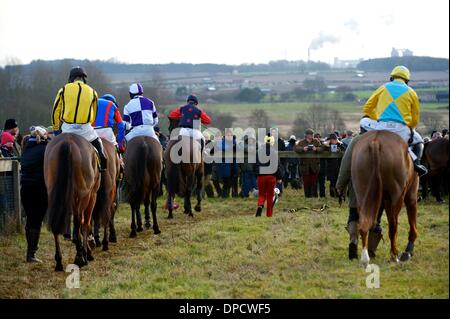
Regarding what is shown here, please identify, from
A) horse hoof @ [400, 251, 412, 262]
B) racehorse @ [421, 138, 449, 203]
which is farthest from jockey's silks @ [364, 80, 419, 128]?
racehorse @ [421, 138, 449, 203]

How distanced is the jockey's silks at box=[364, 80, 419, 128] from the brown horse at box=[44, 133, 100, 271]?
3.72 metres

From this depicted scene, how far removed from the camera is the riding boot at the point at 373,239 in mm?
9836

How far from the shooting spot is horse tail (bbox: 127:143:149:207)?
41.2ft

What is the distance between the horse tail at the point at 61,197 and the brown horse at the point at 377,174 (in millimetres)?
3422

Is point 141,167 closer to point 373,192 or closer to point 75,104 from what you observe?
point 75,104

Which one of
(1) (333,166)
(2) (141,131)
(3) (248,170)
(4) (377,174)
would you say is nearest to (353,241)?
(4) (377,174)

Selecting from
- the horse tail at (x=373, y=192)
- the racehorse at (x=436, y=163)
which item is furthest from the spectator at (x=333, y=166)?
the horse tail at (x=373, y=192)

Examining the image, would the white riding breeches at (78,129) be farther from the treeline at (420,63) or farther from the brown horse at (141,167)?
the treeline at (420,63)

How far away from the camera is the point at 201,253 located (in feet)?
34.0

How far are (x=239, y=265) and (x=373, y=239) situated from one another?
186cm

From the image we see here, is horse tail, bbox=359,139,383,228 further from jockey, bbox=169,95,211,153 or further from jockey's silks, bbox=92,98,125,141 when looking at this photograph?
jockey, bbox=169,95,211,153
